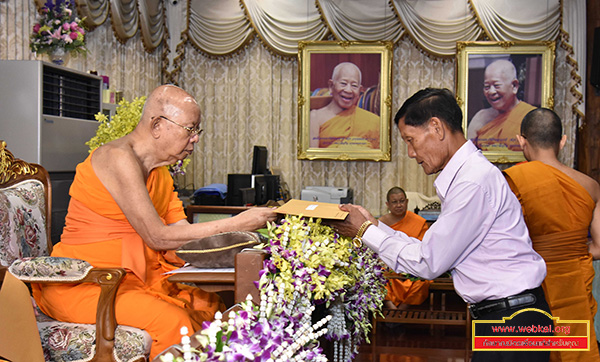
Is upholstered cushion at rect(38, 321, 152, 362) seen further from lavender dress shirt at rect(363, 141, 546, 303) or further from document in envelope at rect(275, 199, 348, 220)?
lavender dress shirt at rect(363, 141, 546, 303)

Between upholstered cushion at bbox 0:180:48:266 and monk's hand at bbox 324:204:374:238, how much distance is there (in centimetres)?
131

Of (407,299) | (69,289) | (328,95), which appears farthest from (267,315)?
(328,95)

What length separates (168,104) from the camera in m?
2.28

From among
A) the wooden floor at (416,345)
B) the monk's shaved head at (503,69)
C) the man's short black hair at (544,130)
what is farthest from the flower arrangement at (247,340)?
the monk's shaved head at (503,69)

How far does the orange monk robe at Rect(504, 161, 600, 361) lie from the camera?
2.76 m

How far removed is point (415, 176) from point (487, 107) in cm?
107

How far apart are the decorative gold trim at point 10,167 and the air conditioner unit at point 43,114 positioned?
3.48 feet

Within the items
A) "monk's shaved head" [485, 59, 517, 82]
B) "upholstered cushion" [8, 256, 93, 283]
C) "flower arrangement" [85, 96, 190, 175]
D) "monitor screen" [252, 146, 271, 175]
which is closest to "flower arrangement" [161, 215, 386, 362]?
"upholstered cushion" [8, 256, 93, 283]

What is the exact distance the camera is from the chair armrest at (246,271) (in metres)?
1.70

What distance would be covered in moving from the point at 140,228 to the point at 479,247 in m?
1.21

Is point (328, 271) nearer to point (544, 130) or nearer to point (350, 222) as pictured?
point (350, 222)

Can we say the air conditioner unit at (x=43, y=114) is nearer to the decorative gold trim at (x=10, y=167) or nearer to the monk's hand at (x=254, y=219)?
the decorative gold trim at (x=10, y=167)

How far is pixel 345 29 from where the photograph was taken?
6.51 m

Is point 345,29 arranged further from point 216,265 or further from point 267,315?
point 267,315
